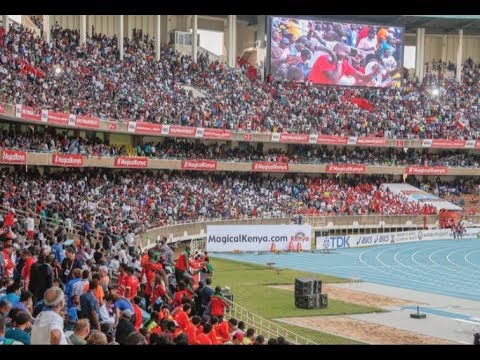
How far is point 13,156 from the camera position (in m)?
32.3

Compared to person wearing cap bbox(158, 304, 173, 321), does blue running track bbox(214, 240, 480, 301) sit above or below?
below

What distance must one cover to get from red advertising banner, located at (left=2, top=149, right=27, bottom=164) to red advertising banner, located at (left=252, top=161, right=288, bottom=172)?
21659 millimetres

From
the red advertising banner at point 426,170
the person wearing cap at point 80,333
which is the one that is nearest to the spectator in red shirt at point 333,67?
the red advertising banner at point 426,170

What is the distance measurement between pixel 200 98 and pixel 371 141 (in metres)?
14.1

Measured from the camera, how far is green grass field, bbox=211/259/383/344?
22192 millimetres

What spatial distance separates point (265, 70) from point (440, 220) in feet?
61.9

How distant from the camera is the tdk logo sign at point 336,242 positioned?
4212 cm

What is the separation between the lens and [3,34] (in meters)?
38.9

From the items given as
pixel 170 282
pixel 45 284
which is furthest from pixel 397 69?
pixel 45 284

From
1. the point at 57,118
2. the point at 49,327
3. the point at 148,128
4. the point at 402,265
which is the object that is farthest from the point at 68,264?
the point at 148,128

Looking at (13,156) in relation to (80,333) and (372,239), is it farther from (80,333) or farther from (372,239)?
(80,333)

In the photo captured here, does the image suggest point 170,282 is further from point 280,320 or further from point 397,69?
point 397,69

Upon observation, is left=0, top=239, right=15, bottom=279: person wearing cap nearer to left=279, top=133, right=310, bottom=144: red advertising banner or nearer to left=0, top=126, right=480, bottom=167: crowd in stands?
left=0, top=126, right=480, bottom=167: crowd in stands

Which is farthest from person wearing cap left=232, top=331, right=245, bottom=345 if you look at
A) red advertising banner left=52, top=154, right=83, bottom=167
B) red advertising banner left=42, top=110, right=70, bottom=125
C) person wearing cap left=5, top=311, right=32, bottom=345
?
red advertising banner left=52, top=154, right=83, bottom=167
